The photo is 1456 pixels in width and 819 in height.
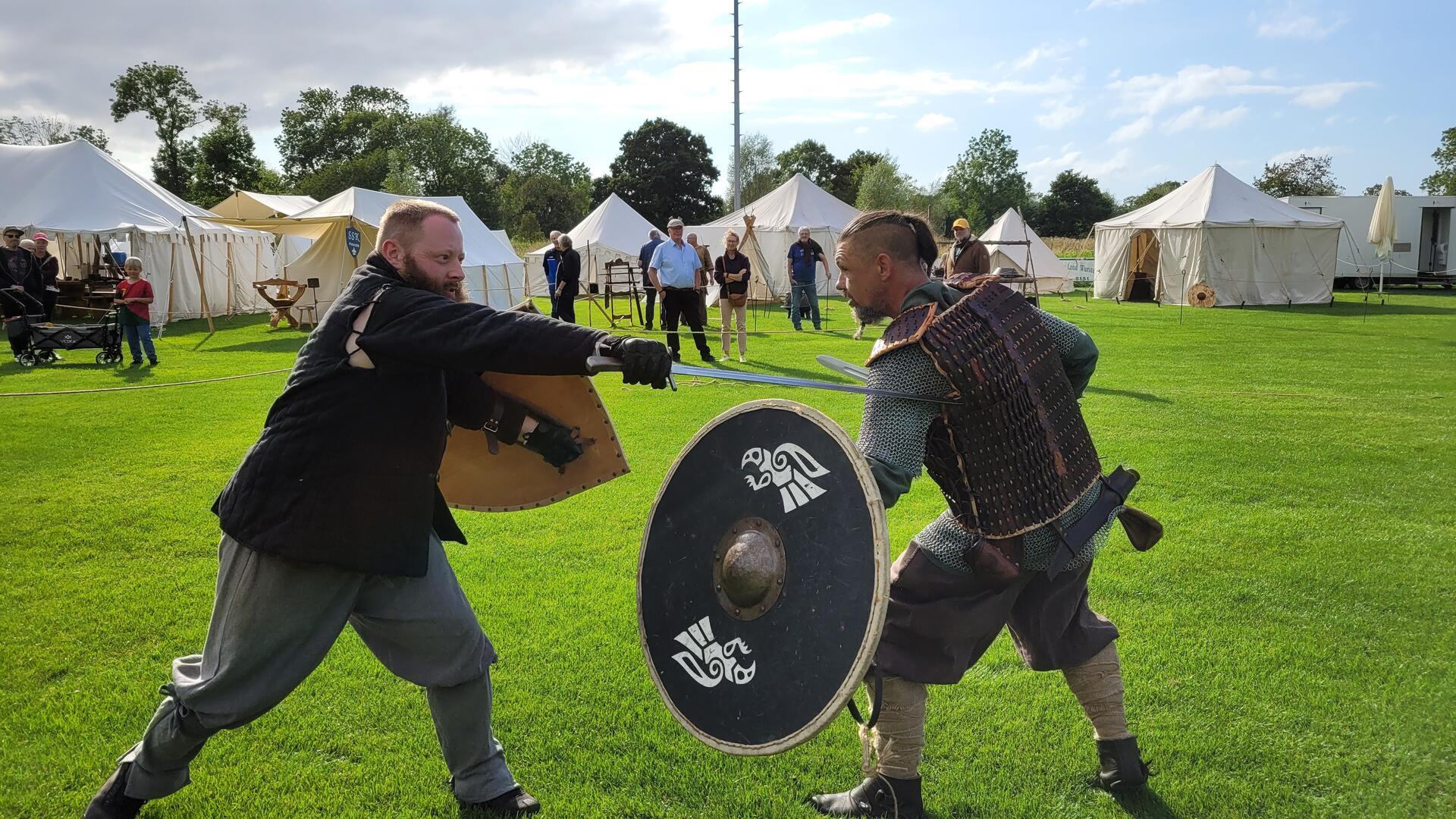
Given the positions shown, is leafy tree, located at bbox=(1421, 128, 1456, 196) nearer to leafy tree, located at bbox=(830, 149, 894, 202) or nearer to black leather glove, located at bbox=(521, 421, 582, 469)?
leafy tree, located at bbox=(830, 149, 894, 202)

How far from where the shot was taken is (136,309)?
523 inches

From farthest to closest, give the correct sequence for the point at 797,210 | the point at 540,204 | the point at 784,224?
the point at 540,204 → the point at 797,210 → the point at 784,224

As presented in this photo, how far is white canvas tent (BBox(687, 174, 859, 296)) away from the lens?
89.7ft

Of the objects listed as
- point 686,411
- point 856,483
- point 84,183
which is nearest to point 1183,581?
point 856,483

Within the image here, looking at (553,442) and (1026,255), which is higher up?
(1026,255)

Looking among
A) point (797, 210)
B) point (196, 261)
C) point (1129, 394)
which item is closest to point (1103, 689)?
point (1129, 394)

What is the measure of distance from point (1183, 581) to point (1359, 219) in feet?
113

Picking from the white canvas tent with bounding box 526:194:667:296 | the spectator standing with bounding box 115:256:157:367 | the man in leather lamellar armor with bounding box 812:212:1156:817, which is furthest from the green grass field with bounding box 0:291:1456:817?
the white canvas tent with bounding box 526:194:667:296

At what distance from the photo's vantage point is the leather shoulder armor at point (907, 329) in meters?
2.42

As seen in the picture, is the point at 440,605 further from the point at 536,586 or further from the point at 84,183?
the point at 84,183

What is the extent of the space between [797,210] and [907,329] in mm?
25774

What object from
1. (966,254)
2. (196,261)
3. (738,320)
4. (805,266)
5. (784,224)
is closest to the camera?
(966,254)

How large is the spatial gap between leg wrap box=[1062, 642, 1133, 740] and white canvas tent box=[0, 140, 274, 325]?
67.7 feet

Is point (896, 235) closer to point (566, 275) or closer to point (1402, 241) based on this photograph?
point (566, 275)
